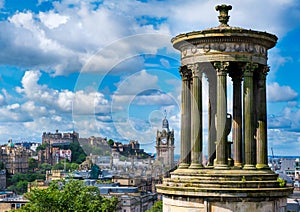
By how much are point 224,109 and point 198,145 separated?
188 centimetres

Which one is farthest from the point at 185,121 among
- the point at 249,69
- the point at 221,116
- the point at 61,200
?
the point at 61,200

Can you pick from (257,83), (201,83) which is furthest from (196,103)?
(257,83)

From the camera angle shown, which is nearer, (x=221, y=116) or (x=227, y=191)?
(x=227, y=191)

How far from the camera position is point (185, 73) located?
2877 centimetres

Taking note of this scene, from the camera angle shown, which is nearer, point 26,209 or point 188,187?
point 188,187

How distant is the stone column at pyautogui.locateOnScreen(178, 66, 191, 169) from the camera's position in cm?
2856

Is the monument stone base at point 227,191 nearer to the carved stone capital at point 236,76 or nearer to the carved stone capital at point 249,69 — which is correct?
the carved stone capital at point 249,69

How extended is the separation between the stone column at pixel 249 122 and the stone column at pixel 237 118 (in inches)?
40.5

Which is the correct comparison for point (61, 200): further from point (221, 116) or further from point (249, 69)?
point (249, 69)

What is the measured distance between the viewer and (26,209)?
237ft

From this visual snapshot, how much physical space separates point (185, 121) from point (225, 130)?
1873mm

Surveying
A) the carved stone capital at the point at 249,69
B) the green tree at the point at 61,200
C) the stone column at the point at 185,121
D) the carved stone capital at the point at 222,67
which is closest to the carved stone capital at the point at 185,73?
the stone column at the point at 185,121

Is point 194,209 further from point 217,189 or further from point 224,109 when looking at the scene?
point 224,109

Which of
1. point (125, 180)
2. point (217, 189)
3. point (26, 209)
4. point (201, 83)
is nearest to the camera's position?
point (217, 189)
